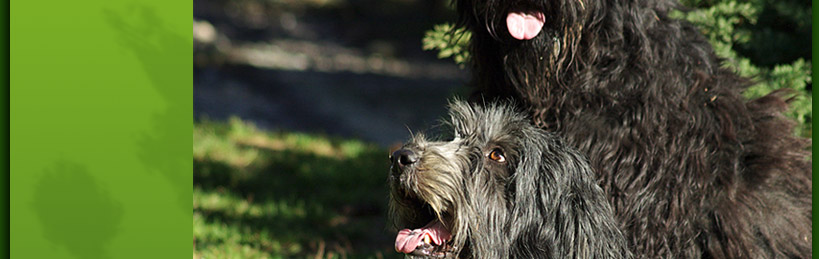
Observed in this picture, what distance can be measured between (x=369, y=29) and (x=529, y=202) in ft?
52.0

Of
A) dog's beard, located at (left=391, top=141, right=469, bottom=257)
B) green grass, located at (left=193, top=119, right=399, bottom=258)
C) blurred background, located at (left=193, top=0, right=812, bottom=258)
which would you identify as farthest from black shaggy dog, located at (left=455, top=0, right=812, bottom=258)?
green grass, located at (left=193, top=119, right=399, bottom=258)

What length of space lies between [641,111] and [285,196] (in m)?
4.19

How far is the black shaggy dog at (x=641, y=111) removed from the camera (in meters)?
3.57

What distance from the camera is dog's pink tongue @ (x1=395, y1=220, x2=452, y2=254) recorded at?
3.28 meters

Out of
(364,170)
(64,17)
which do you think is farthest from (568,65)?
(364,170)

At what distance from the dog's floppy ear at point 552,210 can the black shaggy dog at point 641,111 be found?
32 cm

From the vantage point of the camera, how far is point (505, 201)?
3.33 meters

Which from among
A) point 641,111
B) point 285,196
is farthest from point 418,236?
point 285,196

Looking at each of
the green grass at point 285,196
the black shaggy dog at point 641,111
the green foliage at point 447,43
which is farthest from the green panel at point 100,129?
the green foliage at point 447,43

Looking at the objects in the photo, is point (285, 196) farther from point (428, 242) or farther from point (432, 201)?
point (432, 201)

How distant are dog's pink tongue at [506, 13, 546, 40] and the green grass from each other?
2253 mm

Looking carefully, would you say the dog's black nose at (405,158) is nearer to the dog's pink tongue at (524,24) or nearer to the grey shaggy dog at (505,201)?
the grey shaggy dog at (505,201)

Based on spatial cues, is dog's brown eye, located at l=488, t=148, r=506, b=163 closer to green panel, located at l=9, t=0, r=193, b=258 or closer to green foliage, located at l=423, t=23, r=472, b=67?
green foliage, located at l=423, t=23, r=472, b=67

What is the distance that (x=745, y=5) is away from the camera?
484cm
